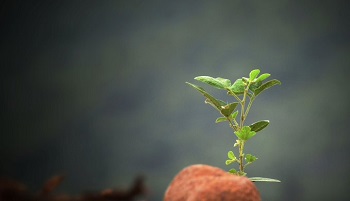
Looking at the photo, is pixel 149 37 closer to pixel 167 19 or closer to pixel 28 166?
pixel 167 19

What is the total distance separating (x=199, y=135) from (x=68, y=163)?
41.6 inches

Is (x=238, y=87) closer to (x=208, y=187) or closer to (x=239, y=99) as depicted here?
(x=239, y=99)

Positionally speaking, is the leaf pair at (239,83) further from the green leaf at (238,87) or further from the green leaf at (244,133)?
the green leaf at (244,133)

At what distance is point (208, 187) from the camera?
103 centimetres

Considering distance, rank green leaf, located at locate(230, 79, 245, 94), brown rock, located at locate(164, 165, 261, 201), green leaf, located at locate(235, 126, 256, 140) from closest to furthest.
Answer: brown rock, located at locate(164, 165, 261, 201) < green leaf, located at locate(235, 126, 256, 140) < green leaf, located at locate(230, 79, 245, 94)

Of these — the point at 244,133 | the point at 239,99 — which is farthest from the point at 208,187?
the point at 239,99

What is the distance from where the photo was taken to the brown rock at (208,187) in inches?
40.1

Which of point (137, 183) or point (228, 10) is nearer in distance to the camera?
point (137, 183)

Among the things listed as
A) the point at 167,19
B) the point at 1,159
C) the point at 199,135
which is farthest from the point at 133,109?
the point at 1,159

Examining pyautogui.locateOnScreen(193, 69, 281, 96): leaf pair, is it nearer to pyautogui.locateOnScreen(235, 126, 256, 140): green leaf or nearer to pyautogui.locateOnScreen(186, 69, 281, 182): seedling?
pyautogui.locateOnScreen(186, 69, 281, 182): seedling

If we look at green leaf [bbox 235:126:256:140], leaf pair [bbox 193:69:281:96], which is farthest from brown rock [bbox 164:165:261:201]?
leaf pair [bbox 193:69:281:96]

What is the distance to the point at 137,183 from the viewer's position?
271 millimetres

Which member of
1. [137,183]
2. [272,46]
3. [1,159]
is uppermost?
[272,46]

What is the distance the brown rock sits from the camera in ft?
3.34
